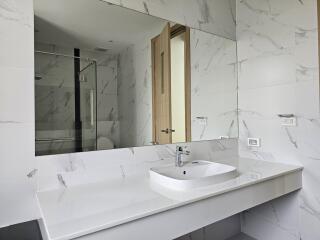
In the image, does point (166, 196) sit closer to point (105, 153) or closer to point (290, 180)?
point (105, 153)

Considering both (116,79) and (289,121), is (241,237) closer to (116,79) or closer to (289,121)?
(289,121)

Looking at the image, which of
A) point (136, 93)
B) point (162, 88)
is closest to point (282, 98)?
point (162, 88)

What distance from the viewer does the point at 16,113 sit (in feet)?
3.84

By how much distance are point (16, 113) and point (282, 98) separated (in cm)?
182

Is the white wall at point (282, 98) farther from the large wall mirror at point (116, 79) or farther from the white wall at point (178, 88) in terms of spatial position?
the white wall at point (178, 88)

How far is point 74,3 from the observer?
4.54 feet

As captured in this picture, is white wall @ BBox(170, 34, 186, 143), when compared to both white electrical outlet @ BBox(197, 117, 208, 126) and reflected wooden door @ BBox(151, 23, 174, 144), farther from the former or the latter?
white electrical outlet @ BBox(197, 117, 208, 126)

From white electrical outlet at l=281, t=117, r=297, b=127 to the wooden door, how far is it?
2.94ft

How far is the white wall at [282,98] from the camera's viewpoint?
1655 millimetres

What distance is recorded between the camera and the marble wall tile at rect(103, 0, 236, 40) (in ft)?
5.35

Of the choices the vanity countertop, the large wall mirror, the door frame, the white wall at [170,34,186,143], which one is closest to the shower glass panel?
the large wall mirror

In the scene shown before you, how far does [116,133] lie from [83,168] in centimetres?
30

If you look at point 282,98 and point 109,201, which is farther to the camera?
point 282,98

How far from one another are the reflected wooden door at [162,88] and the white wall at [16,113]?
80 cm
